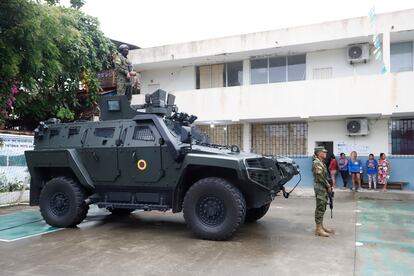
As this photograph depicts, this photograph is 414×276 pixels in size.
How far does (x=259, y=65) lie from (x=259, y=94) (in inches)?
80.4

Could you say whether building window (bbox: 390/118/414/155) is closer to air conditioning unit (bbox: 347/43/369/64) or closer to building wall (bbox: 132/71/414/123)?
building wall (bbox: 132/71/414/123)

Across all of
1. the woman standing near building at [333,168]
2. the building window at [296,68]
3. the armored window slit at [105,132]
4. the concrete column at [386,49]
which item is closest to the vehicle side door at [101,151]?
the armored window slit at [105,132]

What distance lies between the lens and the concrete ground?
4891 millimetres

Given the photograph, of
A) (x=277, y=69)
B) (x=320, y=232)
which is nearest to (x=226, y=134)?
(x=277, y=69)

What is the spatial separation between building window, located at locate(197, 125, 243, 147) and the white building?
0.04 metres

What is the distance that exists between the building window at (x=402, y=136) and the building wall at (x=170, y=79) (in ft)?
28.3

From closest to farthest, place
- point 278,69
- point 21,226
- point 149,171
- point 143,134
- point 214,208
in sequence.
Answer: point 214,208, point 149,171, point 143,134, point 21,226, point 278,69

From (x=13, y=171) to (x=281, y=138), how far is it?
386 inches

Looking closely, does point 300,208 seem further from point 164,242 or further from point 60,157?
point 60,157

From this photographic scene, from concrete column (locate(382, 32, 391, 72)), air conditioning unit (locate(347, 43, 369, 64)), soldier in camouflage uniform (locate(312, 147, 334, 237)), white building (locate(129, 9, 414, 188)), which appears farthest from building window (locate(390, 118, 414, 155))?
soldier in camouflage uniform (locate(312, 147, 334, 237))

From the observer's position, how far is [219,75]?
18.2 metres

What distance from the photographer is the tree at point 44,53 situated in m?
6.66

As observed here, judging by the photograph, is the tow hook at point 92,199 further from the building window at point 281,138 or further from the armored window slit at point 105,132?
the building window at point 281,138

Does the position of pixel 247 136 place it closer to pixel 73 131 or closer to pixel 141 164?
pixel 73 131
